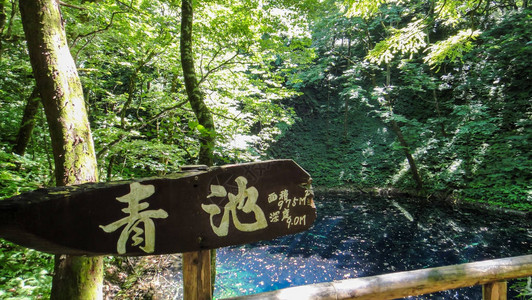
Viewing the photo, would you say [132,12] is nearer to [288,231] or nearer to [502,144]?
[288,231]

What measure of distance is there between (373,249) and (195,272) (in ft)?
21.8

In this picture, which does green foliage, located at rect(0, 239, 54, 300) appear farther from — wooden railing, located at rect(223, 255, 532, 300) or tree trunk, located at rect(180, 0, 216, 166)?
wooden railing, located at rect(223, 255, 532, 300)

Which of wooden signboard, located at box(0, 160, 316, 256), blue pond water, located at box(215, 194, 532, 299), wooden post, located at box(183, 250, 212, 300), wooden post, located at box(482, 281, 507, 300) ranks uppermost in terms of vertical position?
wooden signboard, located at box(0, 160, 316, 256)

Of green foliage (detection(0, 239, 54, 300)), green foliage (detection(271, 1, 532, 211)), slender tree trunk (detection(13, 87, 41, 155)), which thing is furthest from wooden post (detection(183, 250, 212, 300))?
green foliage (detection(271, 1, 532, 211))

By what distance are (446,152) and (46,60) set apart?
41.3 feet

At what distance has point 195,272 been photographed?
3.87ft

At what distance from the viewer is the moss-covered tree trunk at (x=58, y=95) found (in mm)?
1467

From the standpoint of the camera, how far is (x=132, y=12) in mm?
3508

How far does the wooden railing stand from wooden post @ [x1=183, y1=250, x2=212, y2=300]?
249mm

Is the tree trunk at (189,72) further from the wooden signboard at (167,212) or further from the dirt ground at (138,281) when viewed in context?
the dirt ground at (138,281)

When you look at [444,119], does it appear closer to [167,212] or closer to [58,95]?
[167,212]

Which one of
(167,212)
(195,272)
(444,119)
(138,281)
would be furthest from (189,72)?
(444,119)

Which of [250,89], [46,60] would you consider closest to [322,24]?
[250,89]

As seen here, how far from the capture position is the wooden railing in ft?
4.40
